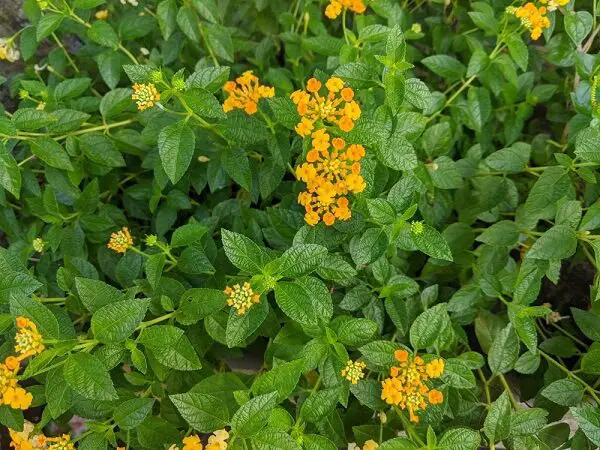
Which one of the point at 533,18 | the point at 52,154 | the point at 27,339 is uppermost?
the point at 533,18

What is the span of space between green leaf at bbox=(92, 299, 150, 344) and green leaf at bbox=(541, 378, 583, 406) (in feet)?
2.85

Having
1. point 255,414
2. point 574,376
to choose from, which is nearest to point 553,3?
point 574,376

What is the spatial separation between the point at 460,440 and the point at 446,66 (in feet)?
3.07

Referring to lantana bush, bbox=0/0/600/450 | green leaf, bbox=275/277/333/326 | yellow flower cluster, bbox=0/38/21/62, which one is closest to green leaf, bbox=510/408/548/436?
lantana bush, bbox=0/0/600/450

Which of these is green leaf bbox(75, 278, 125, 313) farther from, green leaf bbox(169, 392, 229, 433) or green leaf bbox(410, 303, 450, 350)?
green leaf bbox(410, 303, 450, 350)

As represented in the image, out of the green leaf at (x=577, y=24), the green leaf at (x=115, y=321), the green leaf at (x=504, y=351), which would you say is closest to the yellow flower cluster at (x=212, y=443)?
the green leaf at (x=115, y=321)

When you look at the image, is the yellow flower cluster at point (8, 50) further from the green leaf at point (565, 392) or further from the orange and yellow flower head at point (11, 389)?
the green leaf at point (565, 392)

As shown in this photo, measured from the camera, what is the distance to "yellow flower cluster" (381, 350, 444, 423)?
3.51 feet

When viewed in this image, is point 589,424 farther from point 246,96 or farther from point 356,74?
point 246,96

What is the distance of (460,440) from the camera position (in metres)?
1.06

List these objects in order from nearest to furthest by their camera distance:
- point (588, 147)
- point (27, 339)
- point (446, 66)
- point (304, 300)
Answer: point (27, 339)
point (304, 300)
point (588, 147)
point (446, 66)

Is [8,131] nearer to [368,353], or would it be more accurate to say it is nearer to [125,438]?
[125,438]

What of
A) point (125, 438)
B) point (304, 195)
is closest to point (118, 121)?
point (304, 195)

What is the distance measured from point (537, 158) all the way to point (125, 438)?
1.28 m
